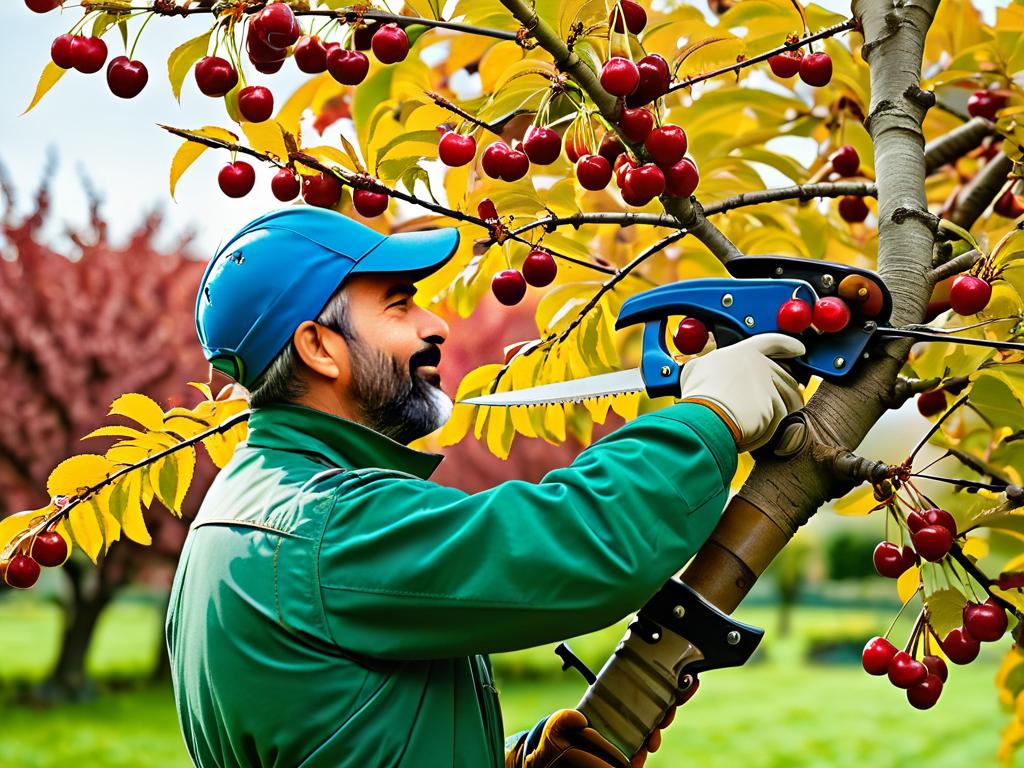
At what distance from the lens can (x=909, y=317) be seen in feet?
5.76

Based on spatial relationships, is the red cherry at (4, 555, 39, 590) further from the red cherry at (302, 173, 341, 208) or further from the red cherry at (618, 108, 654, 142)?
the red cherry at (618, 108, 654, 142)

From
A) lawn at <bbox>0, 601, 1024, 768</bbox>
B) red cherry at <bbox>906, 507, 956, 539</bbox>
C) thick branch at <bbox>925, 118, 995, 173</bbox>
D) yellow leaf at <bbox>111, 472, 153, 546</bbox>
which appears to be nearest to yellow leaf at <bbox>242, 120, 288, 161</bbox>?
yellow leaf at <bbox>111, 472, 153, 546</bbox>

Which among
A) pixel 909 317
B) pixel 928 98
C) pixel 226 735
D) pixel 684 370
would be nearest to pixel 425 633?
pixel 226 735

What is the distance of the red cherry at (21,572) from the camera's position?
206cm

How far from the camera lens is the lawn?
9.28 metres

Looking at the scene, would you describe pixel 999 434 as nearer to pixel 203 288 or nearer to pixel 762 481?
pixel 762 481

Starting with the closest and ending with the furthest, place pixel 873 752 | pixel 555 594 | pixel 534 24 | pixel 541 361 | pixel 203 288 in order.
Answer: pixel 555 594 → pixel 534 24 → pixel 203 288 → pixel 541 361 → pixel 873 752

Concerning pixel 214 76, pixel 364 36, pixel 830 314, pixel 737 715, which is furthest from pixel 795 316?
pixel 737 715

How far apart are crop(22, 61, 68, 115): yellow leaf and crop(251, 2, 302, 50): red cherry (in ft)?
1.21

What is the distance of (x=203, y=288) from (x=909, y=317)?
1.19m

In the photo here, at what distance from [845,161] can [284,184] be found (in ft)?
5.08

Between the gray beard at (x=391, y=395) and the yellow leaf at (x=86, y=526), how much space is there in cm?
70

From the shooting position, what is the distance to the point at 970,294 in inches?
66.5

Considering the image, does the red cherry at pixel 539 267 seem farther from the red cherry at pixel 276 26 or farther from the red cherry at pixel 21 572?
the red cherry at pixel 21 572
